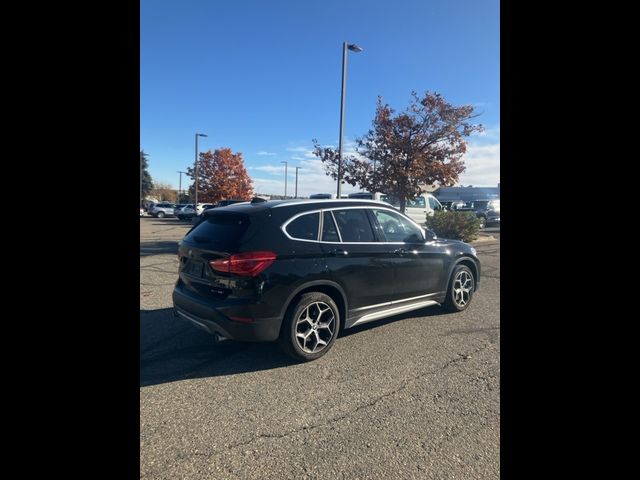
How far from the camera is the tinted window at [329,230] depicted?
411cm

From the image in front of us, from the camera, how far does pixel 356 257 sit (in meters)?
4.22

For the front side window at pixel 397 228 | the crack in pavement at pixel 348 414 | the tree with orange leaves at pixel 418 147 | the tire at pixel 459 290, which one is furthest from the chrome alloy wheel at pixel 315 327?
the tree with orange leaves at pixel 418 147

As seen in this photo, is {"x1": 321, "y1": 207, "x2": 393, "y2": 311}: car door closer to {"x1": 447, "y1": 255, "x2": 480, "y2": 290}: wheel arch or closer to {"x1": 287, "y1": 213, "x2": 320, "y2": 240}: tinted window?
{"x1": 287, "y1": 213, "x2": 320, "y2": 240}: tinted window

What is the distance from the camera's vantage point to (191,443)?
251 cm

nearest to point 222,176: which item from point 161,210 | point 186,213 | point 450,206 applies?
point 186,213

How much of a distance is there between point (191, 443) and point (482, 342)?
343cm

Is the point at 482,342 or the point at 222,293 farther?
the point at 482,342

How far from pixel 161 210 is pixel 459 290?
4102 cm

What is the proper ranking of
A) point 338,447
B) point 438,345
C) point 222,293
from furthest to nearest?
point 438,345
point 222,293
point 338,447

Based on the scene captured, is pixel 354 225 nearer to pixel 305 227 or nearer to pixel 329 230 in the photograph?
pixel 329 230

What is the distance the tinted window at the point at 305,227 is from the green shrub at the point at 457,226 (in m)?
13.0

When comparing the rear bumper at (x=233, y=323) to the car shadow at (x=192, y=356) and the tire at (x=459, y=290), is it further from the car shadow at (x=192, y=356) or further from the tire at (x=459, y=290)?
the tire at (x=459, y=290)
